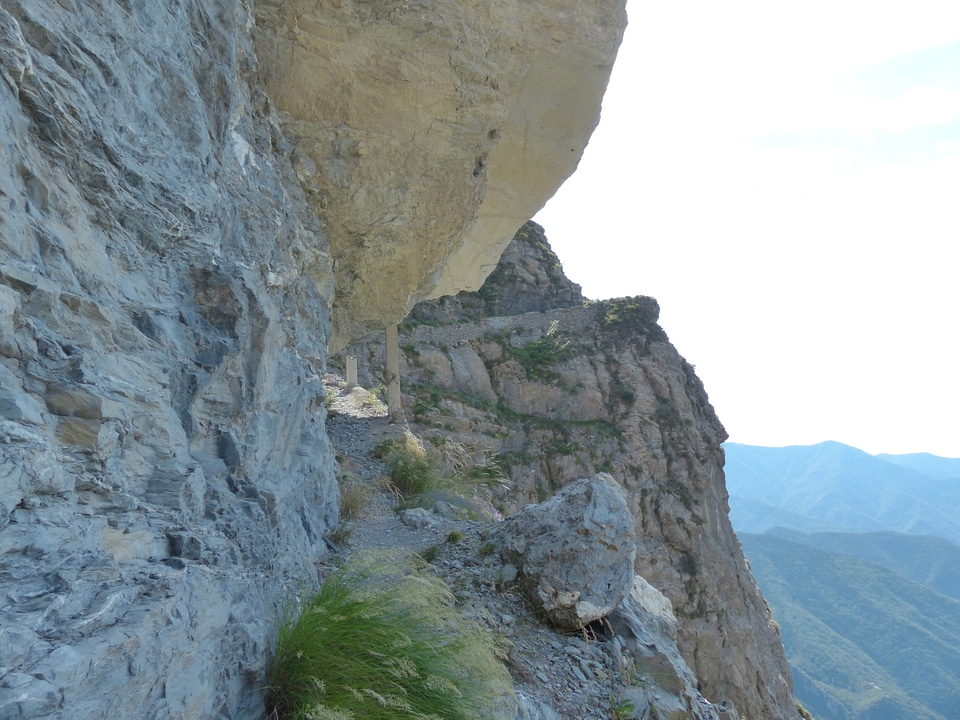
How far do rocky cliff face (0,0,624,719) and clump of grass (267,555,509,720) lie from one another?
17cm

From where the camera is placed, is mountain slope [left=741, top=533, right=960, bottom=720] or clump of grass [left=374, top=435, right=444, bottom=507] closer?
clump of grass [left=374, top=435, right=444, bottom=507]

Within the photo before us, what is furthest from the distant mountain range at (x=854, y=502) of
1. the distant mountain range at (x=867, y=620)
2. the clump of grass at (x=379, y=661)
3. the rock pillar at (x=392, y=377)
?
the clump of grass at (x=379, y=661)

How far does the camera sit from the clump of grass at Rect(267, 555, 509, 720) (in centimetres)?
265

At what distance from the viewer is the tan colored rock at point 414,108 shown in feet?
17.5

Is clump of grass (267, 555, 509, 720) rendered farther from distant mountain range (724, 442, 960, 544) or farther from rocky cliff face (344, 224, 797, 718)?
distant mountain range (724, 442, 960, 544)

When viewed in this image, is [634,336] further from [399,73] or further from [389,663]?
[389,663]

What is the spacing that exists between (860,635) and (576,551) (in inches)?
3385

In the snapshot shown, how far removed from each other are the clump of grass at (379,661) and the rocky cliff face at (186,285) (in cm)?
17

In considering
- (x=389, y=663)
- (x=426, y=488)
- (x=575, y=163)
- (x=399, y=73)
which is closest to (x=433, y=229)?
(x=399, y=73)

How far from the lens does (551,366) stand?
24.2 meters

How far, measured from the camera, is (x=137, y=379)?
2617 mm

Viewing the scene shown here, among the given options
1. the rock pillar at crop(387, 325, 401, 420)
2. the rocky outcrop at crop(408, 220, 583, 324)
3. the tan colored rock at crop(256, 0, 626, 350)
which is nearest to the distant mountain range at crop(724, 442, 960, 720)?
the rocky outcrop at crop(408, 220, 583, 324)

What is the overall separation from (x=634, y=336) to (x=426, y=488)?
62.4 ft

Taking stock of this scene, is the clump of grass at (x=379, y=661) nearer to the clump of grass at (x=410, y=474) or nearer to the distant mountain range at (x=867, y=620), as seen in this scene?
the clump of grass at (x=410, y=474)
